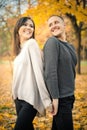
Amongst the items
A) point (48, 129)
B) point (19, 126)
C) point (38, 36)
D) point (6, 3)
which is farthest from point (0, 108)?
point (19, 126)

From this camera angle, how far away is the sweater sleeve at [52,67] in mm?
1965

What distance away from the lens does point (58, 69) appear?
201cm

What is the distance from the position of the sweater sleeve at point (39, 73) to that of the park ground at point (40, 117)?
193 centimetres

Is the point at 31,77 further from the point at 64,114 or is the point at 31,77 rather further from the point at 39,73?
the point at 64,114

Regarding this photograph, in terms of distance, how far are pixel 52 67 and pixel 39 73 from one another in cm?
11

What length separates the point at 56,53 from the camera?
199 cm

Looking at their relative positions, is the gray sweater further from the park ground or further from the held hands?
the park ground

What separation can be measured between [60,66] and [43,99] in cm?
25

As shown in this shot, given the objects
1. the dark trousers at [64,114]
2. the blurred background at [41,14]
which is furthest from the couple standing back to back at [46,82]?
the blurred background at [41,14]

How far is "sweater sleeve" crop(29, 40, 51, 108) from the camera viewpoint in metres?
2.01

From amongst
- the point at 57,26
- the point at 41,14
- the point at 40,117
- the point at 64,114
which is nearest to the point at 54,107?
the point at 64,114

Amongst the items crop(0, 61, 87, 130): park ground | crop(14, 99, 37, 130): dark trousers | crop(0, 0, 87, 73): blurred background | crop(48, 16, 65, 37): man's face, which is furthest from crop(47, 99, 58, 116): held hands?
crop(0, 0, 87, 73): blurred background

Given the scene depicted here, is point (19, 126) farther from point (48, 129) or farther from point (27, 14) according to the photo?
point (27, 14)

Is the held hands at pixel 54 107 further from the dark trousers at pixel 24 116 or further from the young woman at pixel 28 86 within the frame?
the dark trousers at pixel 24 116
